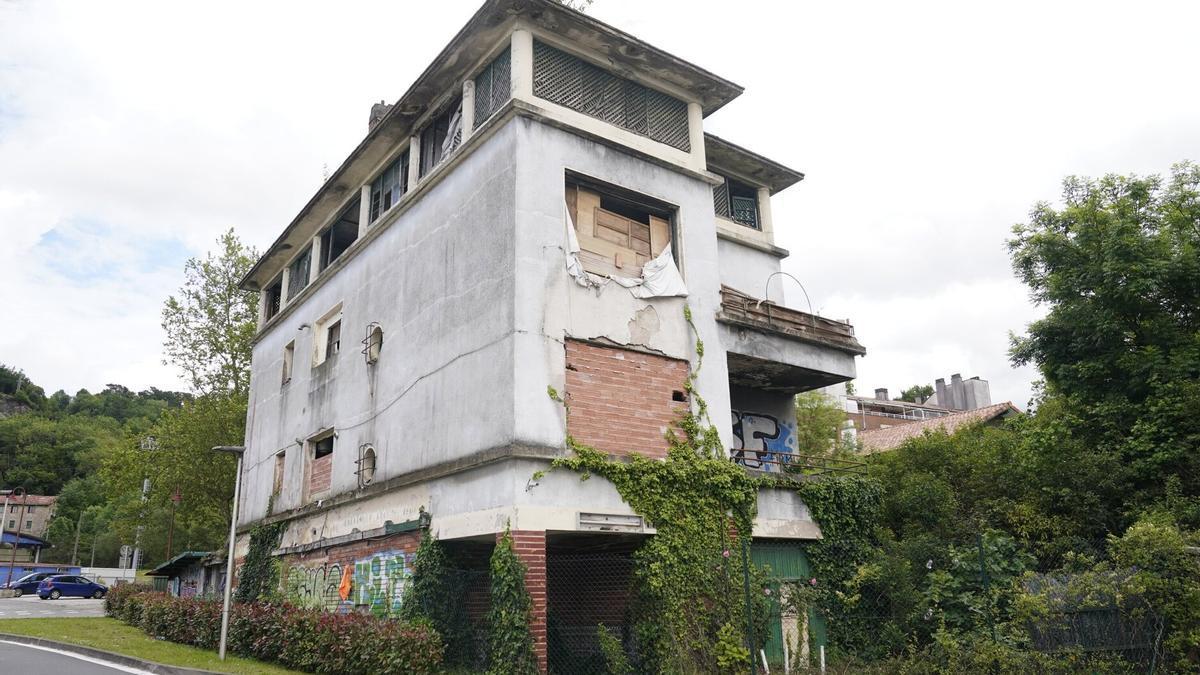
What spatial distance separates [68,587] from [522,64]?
4391cm

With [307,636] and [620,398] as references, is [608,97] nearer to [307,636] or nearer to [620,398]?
[620,398]

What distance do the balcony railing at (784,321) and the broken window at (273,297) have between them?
17.4m

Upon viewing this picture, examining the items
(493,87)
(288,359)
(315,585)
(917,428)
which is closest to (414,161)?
(493,87)

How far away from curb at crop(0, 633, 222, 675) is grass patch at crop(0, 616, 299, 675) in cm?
18

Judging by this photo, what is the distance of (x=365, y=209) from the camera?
868 inches

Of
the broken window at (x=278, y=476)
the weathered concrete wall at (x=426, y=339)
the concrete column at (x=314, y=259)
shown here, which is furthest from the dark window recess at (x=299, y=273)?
the broken window at (x=278, y=476)

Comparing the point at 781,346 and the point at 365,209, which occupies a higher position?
the point at 365,209

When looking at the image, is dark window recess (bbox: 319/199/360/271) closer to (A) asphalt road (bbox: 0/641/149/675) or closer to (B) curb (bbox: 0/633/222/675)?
(B) curb (bbox: 0/633/222/675)

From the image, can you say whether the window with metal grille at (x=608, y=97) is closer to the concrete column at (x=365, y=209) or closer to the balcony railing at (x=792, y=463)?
the balcony railing at (x=792, y=463)

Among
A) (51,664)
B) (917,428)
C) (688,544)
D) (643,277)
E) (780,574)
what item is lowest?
(51,664)

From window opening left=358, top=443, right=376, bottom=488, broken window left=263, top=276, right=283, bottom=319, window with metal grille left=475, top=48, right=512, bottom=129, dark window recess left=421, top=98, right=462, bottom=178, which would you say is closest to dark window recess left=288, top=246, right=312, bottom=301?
broken window left=263, top=276, right=283, bottom=319

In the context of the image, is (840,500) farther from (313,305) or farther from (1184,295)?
(313,305)

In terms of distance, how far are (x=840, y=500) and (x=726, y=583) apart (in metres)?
4.41

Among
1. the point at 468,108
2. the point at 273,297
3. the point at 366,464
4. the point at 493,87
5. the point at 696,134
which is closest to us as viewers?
the point at 493,87
